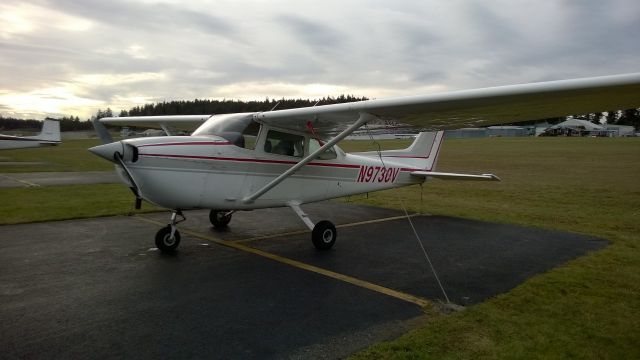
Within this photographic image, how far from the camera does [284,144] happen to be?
7578 mm

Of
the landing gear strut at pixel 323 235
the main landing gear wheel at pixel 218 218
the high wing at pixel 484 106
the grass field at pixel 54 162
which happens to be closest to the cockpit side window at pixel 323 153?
the high wing at pixel 484 106

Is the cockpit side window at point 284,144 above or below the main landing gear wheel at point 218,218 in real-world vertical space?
above

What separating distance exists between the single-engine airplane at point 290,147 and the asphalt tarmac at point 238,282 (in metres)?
0.76

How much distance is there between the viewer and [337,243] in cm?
777

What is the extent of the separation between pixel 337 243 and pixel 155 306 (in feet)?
12.1

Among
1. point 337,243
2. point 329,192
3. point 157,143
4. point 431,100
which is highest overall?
point 431,100

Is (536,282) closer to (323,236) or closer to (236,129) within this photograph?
(323,236)

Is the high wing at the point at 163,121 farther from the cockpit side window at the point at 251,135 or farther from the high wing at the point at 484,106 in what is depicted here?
the high wing at the point at 484,106

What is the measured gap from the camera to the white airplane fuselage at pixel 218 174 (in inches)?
239

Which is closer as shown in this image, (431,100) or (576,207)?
(431,100)

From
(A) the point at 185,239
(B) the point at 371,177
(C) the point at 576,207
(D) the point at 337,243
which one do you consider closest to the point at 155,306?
(A) the point at 185,239

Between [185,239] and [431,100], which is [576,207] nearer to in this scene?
[431,100]

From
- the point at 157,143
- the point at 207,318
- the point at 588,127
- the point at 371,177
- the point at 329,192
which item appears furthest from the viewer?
the point at 588,127

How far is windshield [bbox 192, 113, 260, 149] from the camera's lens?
22.9 feet
